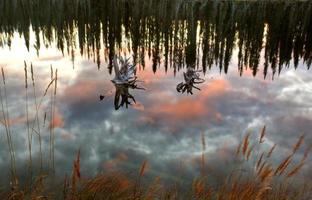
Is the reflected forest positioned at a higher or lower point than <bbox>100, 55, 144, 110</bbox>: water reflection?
higher

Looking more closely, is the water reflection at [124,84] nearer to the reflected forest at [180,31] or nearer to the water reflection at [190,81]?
the water reflection at [190,81]

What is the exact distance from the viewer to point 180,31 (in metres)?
18.2

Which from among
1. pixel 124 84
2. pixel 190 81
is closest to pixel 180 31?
pixel 190 81

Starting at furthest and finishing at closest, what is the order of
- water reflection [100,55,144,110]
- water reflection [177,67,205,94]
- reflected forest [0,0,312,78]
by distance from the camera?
reflected forest [0,0,312,78]
water reflection [177,67,205,94]
water reflection [100,55,144,110]

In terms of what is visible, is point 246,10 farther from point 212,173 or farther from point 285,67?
point 212,173

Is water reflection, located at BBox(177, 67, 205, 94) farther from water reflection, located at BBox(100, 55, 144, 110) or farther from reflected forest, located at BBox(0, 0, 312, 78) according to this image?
reflected forest, located at BBox(0, 0, 312, 78)

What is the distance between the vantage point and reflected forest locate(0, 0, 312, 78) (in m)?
17.1

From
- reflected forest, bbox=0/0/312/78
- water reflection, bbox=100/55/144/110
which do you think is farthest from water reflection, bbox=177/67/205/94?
reflected forest, bbox=0/0/312/78

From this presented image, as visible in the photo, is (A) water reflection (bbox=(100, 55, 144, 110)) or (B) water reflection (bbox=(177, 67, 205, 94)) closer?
(A) water reflection (bbox=(100, 55, 144, 110))

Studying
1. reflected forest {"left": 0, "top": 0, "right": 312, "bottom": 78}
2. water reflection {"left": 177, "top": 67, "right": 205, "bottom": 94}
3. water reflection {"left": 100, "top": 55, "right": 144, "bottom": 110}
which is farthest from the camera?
reflected forest {"left": 0, "top": 0, "right": 312, "bottom": 78}

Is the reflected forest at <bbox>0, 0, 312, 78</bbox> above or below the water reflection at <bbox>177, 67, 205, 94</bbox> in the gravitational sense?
above

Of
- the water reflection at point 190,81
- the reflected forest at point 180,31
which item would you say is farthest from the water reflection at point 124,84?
the reflected forest at point 180,31

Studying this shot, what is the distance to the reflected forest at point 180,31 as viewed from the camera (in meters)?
17.1

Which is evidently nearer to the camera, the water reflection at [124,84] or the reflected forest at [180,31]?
the water reflection at [124,84]
